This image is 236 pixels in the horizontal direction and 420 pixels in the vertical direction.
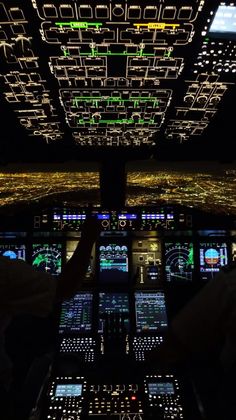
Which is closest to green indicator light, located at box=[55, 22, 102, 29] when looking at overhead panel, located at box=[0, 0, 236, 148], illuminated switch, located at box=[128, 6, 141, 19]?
overhead panel, located at box=[0, 0, 236, 148]

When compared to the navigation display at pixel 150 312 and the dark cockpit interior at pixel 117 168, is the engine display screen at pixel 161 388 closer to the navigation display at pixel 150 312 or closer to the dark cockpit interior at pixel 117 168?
the dark cockpit interior at pixel 117 168

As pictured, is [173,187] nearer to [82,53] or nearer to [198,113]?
[198,113]

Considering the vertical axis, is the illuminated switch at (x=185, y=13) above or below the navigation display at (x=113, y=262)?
above

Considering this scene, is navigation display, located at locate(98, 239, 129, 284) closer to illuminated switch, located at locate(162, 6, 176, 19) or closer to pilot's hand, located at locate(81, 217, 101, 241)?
pilot's hand, located at locate(81, 217, 101, 241)

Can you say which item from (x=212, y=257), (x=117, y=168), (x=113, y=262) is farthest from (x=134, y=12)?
(x=212, y=257)

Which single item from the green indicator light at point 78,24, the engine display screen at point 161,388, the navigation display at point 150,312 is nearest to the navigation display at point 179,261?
the navigation display at point 150,312

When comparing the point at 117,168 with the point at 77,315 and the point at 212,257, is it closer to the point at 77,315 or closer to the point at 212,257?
the point at 212,257
